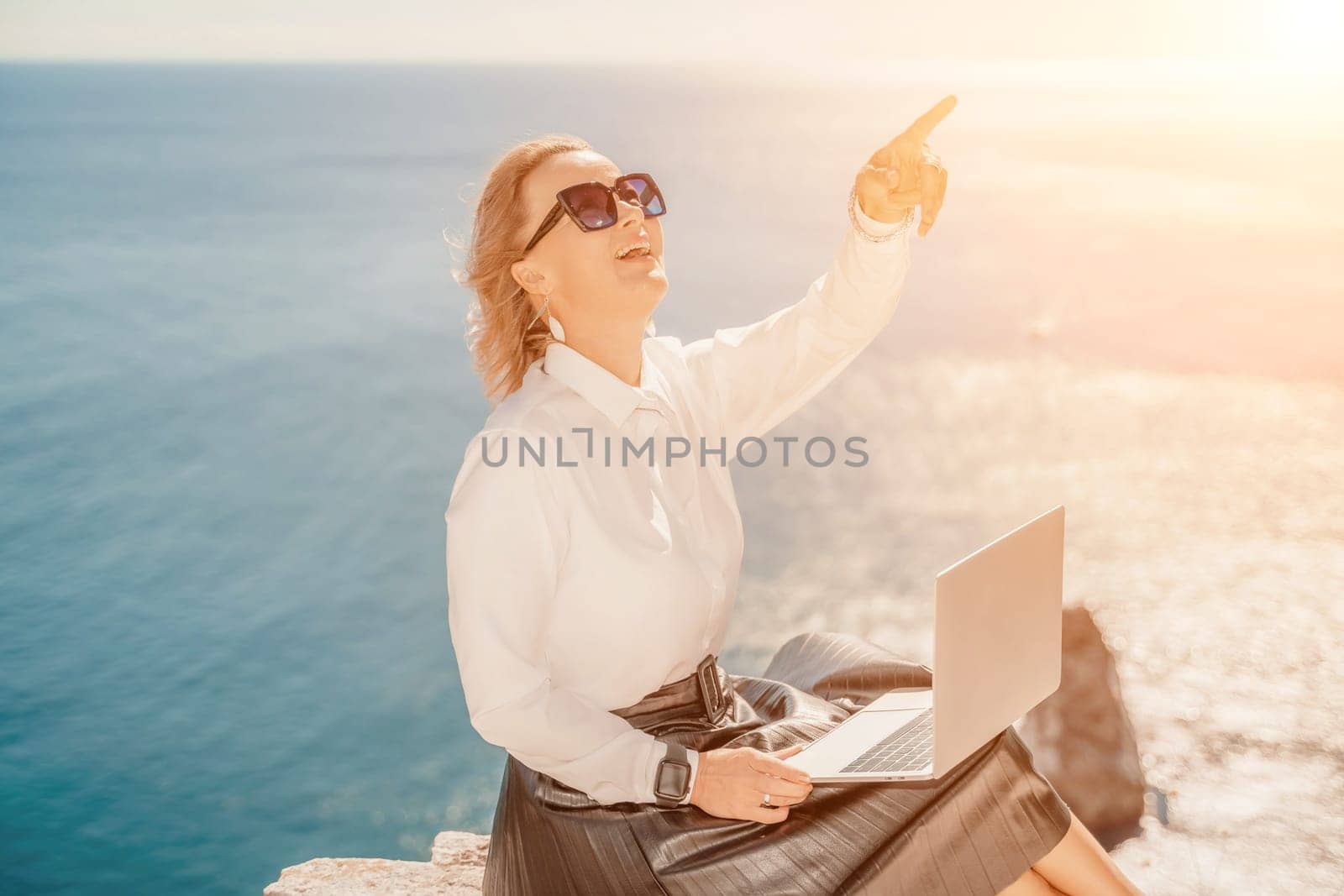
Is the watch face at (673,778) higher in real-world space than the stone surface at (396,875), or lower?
higher

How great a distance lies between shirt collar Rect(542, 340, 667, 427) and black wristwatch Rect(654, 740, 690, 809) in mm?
450

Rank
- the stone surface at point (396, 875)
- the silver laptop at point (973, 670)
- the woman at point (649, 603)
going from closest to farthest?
1. the silver laptop at point (973, 670)
2. the woman at point (649, 603)
3. the stone surface at point (396, 875)

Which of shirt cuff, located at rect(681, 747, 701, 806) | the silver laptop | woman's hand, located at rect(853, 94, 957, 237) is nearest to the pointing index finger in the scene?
woman's hand, located at rect(853, 94, 957, 237)

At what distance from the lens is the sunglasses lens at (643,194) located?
1727 mm

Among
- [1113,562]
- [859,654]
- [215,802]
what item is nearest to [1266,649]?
[1113,562]

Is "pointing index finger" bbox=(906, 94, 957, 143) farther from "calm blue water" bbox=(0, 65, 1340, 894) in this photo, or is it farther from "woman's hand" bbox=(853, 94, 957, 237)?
"calm blue water" bbox=(0, 65, 1340, 894)

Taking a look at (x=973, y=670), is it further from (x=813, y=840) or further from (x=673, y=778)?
(x=673, y=778)

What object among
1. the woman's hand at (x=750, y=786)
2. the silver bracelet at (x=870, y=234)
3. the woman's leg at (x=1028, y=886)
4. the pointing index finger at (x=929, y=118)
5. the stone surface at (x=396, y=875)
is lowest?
the stone surface at (x=396, y=875)

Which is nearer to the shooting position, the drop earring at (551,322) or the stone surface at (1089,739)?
the drop earring at (551,322)

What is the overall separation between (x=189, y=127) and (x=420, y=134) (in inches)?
116

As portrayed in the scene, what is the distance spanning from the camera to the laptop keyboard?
1422 millimetres

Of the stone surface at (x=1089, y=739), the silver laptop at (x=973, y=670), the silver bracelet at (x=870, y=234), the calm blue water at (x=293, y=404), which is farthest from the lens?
the calm blue water at (x=293, y=404)

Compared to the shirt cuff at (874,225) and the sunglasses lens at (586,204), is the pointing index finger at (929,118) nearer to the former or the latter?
the shirt cuff at (874,225)

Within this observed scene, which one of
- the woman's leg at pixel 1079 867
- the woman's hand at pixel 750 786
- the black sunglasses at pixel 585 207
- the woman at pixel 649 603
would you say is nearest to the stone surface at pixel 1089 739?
the woman at pixel 649 603
